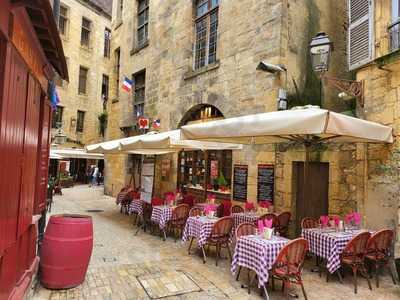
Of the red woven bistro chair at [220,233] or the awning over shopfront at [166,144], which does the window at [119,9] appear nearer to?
the awning over shopfront at [166,144]

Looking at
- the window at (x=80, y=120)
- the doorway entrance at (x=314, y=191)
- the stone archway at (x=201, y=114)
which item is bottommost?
the doorway entrance at (x=314, y=191)

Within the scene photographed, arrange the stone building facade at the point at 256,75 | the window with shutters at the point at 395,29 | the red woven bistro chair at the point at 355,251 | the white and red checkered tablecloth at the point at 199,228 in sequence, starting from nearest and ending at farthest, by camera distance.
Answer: the red woven bistro chair at the point at 355,251 < the window with shutters at the point at 395,29 < the white and red checkered tablecloth at the point at 199,228 < the stone building facade at the point at 256,75

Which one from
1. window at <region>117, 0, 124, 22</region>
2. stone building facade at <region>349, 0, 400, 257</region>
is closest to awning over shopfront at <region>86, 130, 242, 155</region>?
stone building facade at <region>349, 0, 400, 257</region>

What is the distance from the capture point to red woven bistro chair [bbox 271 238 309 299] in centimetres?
371

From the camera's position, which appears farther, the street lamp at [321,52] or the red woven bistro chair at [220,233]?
the red woven bistro chair at [220,233]

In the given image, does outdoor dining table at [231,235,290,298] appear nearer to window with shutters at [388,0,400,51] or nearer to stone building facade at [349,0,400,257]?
stone building facade at [349,0,400,257]

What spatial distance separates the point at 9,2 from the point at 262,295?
394 cm

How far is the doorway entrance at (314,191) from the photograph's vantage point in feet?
21.0

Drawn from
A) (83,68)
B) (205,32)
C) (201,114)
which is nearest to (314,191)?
(201,114)

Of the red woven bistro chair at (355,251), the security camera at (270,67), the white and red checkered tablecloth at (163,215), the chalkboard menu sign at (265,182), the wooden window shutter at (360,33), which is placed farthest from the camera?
the chalkboard menu sign at (265,182)

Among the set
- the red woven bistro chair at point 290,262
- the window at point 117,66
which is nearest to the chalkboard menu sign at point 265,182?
the red woven bistro chair at point 290,262

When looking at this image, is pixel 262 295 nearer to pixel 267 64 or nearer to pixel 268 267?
pixel 268 267

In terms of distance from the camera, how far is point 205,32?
32.6 feet

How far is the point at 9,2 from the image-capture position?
7.12 feet
